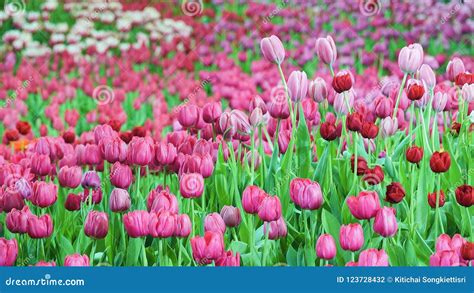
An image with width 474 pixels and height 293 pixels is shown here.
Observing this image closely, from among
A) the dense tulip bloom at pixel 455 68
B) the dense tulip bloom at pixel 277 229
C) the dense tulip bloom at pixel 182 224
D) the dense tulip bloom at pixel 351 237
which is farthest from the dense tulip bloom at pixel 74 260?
the dense tulip bloom at pixel 455 68

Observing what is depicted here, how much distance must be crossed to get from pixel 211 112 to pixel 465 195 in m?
0.79

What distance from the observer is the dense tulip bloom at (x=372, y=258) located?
7.16 ft

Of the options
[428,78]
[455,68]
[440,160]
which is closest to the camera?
[440,160]

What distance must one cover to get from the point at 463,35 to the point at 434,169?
3697 millimetres

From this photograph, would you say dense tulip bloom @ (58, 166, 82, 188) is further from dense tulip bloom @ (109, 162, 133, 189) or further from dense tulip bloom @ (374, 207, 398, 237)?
dense tulip bloom @ (374, 207, 398, 237)

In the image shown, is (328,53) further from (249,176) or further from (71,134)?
(71,134)

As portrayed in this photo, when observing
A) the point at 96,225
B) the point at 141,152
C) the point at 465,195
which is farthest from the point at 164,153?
the point at 465,195

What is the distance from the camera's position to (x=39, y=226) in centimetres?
240

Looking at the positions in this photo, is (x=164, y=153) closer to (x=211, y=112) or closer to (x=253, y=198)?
(x=211, y=112)

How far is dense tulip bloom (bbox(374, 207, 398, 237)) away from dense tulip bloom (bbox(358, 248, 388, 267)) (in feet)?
0.18

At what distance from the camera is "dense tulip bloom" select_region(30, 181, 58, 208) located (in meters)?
2.51

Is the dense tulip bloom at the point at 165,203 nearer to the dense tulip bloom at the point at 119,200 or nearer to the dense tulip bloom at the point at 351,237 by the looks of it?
the dense tulip bloom at the point at 119,200

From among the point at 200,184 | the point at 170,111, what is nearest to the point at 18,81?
the point at 170,111

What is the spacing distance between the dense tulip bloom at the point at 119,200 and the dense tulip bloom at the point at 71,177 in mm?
240
